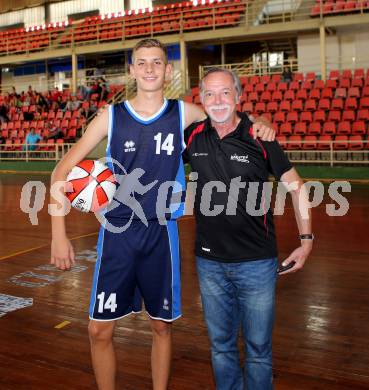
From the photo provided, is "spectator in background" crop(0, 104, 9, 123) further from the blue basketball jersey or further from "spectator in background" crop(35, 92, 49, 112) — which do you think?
the blue basketball jersey

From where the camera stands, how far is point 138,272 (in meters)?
2.58

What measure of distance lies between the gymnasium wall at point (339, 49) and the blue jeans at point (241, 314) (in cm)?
1675

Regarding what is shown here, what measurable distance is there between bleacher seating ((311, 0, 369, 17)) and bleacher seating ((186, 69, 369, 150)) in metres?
2.09

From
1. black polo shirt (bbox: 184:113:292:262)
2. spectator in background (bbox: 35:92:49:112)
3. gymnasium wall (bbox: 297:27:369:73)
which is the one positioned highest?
gymnasium wall (bbox: 297:27:369:73)

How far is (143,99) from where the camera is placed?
259 centimetres

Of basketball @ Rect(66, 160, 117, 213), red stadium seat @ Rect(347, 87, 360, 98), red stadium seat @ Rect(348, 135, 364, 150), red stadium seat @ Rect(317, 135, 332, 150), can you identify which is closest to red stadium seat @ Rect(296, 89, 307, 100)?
red stadium seat @ Rect(347, 87, 360, 98)

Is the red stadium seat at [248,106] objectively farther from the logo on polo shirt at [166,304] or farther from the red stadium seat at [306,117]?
the logo on polo shirt at [166,304]

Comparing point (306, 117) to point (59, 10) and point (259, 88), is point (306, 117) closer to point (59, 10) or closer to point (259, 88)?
point (259, 88)

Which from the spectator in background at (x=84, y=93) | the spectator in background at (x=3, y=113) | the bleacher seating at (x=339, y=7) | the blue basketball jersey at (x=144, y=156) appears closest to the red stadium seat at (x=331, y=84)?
the bleacher seating at (x=339, y=7)

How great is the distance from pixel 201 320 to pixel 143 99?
2.04m

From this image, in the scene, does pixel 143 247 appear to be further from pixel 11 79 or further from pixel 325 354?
pixel 11 79

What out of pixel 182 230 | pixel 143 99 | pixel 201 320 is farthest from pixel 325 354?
pixel 182 230

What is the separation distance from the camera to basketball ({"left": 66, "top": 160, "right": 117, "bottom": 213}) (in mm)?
2555

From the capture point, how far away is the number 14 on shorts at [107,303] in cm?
254
